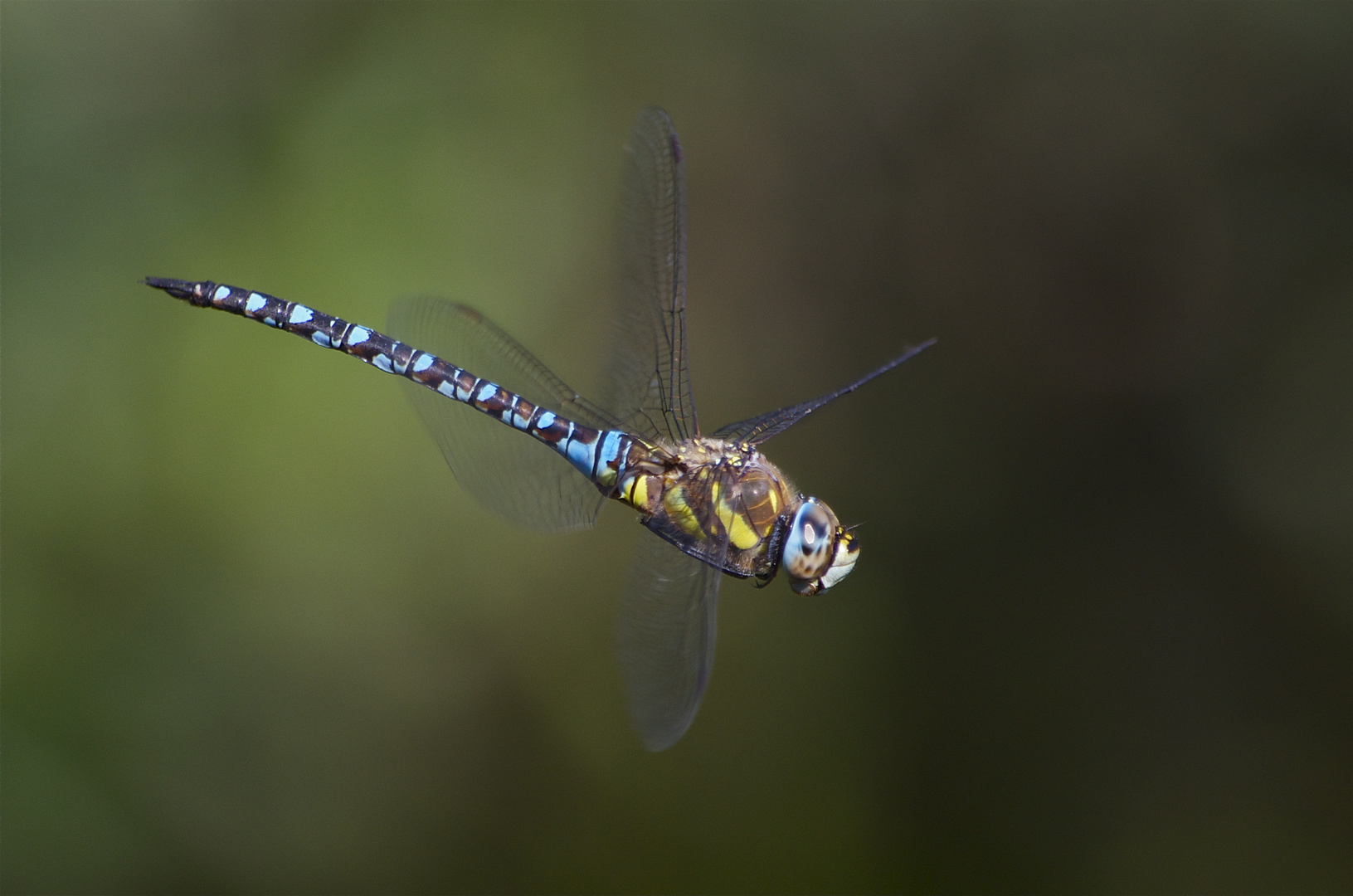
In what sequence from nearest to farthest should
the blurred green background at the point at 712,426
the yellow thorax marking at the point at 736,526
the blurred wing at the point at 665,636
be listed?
the blurred wing at the point at 665,636 < the yellow thorax marking at the point at 736,526 < the blurred green background at the point at 712,426

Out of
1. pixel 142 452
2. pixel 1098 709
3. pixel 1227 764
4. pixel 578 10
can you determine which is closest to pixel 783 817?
pixel 1098 709

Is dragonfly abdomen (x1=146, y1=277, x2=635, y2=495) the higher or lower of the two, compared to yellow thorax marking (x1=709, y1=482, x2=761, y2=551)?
higher

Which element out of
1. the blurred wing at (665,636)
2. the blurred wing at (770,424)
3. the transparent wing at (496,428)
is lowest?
the blurred wing at (665,636)

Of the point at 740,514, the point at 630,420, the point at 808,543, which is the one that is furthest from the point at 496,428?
the point at 808,543

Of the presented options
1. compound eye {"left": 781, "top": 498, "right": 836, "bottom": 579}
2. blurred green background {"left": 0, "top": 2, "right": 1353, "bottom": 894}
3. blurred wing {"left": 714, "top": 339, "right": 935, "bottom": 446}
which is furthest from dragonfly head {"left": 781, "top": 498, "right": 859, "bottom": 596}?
blurred green background {"left": 0, "top": 2, "right": 1353, "bottom": 894}

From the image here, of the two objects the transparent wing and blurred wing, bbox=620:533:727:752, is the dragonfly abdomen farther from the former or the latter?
blurred wing, bbox=620:533:727:752

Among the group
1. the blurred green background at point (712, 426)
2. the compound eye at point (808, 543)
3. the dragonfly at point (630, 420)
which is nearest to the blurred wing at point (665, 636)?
the dragonfly at point (630, 420)

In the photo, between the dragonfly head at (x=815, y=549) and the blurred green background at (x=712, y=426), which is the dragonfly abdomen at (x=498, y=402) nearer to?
the dragonfly head at (x=815, y=549)

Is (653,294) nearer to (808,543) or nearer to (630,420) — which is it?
(630,420)
